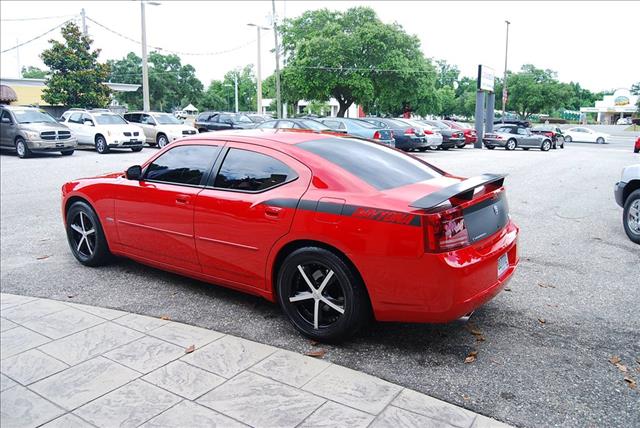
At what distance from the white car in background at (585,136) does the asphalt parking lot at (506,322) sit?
34190 mm

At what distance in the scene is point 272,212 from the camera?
4.02 m

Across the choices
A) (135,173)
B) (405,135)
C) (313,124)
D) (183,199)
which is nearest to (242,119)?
(313,124)

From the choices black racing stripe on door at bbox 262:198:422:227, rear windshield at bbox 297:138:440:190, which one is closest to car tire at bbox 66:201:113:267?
black racing stripe on door at bbox 262:198:422:227

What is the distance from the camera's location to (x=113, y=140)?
20.1 metres

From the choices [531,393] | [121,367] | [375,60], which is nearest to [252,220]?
[121,367]

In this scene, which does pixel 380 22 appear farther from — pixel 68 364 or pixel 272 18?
pixel 68 364

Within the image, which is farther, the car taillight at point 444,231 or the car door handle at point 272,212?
the car door handle at point 272,212

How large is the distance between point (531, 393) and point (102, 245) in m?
4.38

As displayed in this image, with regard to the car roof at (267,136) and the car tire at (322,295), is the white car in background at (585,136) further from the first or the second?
the car tire at (322,295)

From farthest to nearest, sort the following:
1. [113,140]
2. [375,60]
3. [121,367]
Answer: [375,60] → [113,140] → [121,367]

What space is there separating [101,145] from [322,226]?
61.7 ft

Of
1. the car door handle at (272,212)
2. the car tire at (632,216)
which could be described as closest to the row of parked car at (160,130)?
the car tire at (632,216)

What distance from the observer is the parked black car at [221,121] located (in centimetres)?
2552

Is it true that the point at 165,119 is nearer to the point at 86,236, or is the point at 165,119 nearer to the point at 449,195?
the point at 86,236
